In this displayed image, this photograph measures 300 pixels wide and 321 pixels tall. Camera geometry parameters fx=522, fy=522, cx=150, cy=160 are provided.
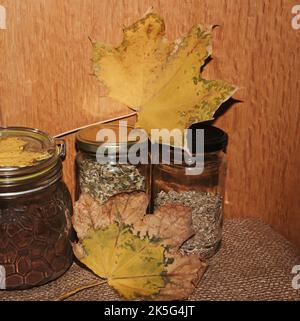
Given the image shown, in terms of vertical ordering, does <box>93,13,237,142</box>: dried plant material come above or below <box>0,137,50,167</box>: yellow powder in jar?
above

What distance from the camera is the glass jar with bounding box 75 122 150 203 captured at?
2.32 ft

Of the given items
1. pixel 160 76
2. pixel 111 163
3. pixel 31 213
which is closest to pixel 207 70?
pixel 160 76

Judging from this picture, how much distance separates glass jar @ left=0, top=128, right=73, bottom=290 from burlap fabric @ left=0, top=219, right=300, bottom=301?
0.02m

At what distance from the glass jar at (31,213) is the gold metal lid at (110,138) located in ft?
0.13

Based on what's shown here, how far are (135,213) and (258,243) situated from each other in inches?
9.3

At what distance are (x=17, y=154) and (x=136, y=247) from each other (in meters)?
0.19

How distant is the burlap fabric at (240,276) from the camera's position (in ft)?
2.24

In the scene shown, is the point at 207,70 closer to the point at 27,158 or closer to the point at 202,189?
the point at 202,189

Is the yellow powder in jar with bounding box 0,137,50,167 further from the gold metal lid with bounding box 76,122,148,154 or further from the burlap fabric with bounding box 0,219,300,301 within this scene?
the burlap fabric with bounding box 0,219,300,301

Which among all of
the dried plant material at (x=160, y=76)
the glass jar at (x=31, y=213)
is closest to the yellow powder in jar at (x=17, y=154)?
the glass jar at (x=31, y=213)

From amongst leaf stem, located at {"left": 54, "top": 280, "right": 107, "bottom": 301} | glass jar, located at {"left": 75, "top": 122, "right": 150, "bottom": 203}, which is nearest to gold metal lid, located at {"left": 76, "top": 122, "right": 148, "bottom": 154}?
glass jar, located at {"left": 75, "top": 122, "right": 150, "bottom": 203}

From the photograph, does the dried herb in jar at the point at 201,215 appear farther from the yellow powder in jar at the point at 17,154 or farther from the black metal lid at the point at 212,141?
the yellow powder in jar at the point at 17,154
